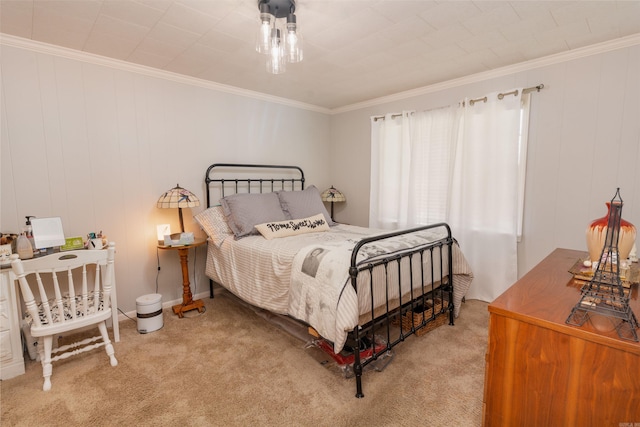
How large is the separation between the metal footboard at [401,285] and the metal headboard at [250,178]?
2.04 meters

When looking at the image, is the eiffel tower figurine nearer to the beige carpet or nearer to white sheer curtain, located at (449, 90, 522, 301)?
A: the beige carpet

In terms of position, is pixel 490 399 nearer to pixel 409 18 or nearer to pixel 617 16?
pixel 409 18

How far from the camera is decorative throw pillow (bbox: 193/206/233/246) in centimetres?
302

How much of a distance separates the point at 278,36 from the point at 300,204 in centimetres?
190

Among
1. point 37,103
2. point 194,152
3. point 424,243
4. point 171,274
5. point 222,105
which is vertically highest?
point 222,105

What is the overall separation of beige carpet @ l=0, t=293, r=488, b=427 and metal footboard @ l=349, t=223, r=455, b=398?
0.14 m

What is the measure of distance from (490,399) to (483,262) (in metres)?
2.20

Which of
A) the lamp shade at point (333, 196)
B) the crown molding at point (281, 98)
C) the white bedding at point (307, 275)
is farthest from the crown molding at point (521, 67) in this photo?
the white bedding at point (307, 275)

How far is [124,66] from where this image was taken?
2740 millimetres

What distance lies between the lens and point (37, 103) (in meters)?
2.39

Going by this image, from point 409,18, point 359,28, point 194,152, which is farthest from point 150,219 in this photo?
point 409,18

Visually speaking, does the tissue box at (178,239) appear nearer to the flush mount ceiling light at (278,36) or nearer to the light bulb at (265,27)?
the flush mount ceiling light at (278,36)

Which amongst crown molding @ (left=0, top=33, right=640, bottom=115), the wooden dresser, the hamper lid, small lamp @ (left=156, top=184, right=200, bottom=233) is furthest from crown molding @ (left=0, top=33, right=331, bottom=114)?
the wooden dresser

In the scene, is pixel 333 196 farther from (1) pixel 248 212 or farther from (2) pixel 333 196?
(1) pixel 248 212
